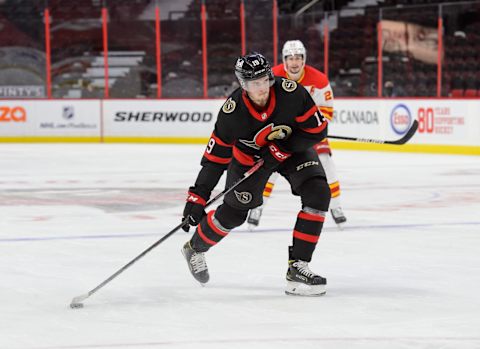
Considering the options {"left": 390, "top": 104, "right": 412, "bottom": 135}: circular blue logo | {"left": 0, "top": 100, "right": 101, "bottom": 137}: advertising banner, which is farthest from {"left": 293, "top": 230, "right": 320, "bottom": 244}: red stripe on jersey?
{"left": 0, "top": 100, "right": 101, "bottom": 137}: advertising banner

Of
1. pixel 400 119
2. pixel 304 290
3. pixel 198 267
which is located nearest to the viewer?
pixel 304 290

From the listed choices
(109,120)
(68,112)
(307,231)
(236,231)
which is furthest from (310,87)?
(68,112)

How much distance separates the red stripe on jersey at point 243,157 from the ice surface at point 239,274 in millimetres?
537

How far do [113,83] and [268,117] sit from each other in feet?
45.0

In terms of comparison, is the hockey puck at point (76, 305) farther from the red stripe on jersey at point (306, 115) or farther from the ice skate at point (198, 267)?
the red stripe on jersey at point (306, 115)

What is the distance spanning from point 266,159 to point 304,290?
56 cm

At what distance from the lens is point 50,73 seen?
58.1 ft

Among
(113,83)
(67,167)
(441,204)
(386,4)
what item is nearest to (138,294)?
(441,204)

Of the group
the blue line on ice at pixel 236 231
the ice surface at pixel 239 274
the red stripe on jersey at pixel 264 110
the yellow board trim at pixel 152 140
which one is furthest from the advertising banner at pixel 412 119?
Answer: the red stripe on jersey at pixel 264 110

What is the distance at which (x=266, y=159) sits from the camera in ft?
14.1

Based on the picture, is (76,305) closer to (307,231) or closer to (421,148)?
(307,231)

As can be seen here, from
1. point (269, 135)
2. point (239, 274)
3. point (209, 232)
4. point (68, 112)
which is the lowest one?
point (68, 112)

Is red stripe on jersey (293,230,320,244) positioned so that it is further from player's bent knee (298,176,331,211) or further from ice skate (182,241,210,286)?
ice skate (182,241,210,286)

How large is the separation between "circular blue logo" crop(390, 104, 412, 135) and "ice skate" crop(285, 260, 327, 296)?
9984 millimetres
